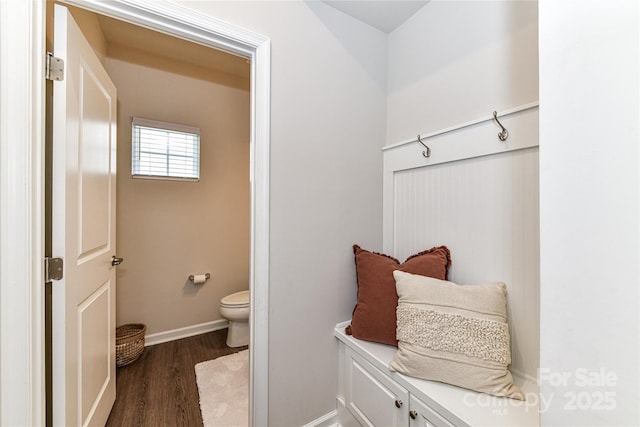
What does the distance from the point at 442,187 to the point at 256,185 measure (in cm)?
96

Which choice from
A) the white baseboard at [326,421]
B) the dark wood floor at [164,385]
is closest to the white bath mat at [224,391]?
the dark wood floor at [164,385]

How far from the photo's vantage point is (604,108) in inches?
24.2

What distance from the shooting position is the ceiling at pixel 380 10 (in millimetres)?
1479

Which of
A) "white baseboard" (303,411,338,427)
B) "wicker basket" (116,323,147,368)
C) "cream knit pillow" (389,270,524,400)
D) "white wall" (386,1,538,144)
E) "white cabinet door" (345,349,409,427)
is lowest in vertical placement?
"white baseboard" (303,411,338,427)

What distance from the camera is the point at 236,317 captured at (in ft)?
7.61

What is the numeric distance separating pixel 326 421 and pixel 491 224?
53.5 inches

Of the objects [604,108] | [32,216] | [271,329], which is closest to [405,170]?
[604,108]

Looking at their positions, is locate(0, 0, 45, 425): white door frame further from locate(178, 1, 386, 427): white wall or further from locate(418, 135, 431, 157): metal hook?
locate(418, 135, 431, 157): metal hook

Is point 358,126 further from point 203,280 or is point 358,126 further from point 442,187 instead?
point 203,280

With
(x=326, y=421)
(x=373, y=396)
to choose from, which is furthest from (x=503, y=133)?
(x=326, y=421)

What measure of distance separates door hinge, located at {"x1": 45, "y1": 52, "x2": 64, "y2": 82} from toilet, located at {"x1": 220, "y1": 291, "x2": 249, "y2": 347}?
1.89m

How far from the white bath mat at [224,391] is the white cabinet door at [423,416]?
3.31 feet

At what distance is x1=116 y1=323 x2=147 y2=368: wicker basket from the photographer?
2.01m

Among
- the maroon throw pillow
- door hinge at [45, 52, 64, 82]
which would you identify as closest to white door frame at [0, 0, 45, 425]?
door hinge at [45, 52, 64, 82]
